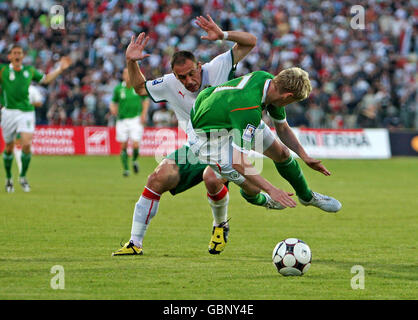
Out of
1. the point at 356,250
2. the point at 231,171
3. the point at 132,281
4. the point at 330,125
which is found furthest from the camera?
the point at 330,125

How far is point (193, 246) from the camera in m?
9.06

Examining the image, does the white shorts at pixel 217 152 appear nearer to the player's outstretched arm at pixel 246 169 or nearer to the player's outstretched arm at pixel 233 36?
the player's outstretched arm at pixel 246 169

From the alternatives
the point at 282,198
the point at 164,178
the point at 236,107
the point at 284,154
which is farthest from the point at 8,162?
the point at 282,198

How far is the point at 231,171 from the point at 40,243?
292 cm

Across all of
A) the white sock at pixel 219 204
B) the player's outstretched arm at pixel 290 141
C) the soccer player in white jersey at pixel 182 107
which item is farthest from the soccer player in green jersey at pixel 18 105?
the player's outstretched arm at pixel 290 141

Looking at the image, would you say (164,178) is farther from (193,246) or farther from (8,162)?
(8,162)

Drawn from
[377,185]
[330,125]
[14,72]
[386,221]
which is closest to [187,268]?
[386,221]

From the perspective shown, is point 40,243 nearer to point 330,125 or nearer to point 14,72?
point 14,72

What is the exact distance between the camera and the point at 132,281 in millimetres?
6742

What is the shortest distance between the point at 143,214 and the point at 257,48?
23928 mm

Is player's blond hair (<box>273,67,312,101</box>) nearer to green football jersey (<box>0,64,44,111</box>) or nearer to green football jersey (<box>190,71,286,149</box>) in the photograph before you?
green football jersey (<box>190,71,286,149</box>)

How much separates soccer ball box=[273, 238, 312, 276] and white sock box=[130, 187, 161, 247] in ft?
5.65

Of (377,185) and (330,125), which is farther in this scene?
(330,125)

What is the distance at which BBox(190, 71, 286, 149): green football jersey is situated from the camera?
7.00 m
